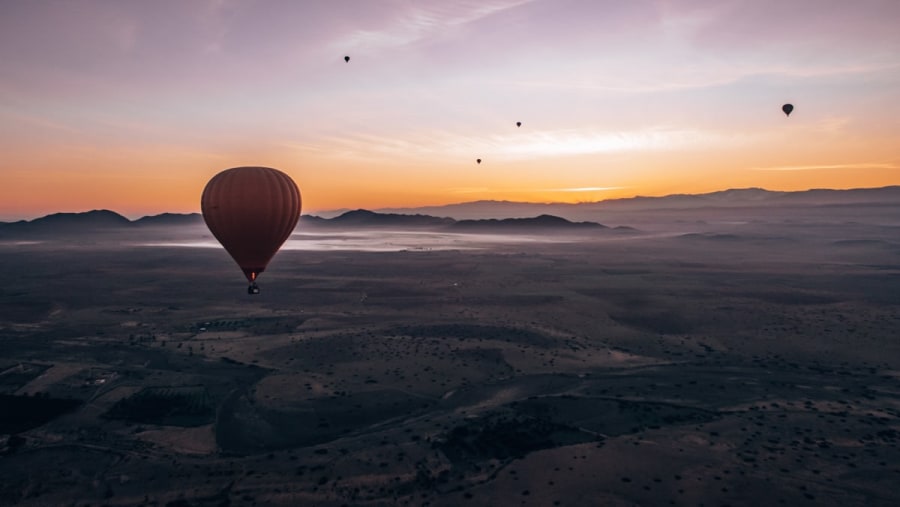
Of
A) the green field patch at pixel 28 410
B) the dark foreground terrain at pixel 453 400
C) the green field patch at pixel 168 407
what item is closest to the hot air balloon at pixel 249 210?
the dark foreground terrain at pixel 453 400

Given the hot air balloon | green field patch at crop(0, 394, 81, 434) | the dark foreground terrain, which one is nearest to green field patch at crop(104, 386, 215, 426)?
the dark foreground terrain

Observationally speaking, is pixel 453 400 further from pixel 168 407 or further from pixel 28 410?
pixel 28 410

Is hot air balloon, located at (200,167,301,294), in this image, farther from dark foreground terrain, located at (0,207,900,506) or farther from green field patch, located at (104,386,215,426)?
green field patch, located at (104,386,215,426)

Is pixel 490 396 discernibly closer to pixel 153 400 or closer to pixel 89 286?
pixel 153 400

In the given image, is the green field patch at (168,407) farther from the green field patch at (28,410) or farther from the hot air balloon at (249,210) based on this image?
the hot air balloon at (249,210)

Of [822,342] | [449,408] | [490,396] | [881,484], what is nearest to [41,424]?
[449,408]

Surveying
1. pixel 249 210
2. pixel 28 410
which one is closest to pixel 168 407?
pixel 28 410
